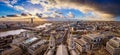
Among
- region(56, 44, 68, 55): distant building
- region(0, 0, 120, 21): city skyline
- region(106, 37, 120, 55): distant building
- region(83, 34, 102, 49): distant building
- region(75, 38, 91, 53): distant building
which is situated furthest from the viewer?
region(83, 34, 102, 49): distant building

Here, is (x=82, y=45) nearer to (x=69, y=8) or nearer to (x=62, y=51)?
(x=62, y=51)

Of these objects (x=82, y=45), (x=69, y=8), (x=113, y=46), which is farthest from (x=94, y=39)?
(x=69, y=8)

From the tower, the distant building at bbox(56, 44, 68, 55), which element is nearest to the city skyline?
the tower

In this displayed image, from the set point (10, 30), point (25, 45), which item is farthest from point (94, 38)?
point (10, 30)

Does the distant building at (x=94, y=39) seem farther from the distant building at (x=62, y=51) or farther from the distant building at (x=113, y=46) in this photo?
the distant building at (x=62, y=51)

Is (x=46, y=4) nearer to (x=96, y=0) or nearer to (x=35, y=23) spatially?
(x=35, y=23)

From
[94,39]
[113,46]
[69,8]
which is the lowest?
[113,46]

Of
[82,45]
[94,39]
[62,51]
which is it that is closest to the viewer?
[62,51]

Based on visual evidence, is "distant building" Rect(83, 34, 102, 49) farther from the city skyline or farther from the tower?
the tower
